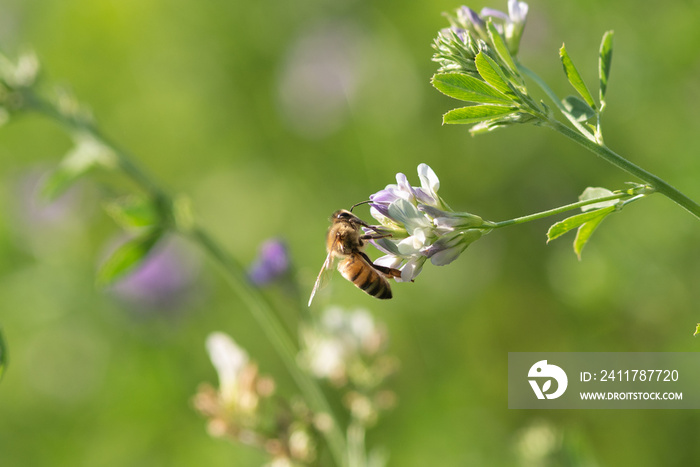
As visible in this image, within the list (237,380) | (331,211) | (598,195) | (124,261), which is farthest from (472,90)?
(331,211)

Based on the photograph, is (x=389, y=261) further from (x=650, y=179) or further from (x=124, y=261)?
(x=124, y=261)

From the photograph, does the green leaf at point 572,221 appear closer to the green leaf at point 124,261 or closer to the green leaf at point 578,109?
the green leaf at point 578,109

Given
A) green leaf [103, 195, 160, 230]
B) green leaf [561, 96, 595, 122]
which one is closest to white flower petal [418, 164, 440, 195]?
green leaf [561, 96, 595, 122]

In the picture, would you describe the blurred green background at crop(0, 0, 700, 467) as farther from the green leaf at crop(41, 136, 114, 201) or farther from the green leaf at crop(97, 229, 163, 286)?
the green leaf at crop(41, 136, 114, 201)

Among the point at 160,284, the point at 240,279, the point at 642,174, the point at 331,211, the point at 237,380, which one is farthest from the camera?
the point at 160,284

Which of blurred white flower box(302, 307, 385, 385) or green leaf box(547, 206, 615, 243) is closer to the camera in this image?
green leaf box(547, 206, 615, 243)

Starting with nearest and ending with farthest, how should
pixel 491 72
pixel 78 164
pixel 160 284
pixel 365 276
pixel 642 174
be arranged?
1. pixel 642 174
2. pixel 491 72
3. pixel 365 276
4. pixel 78 164
5. pixel 160 284

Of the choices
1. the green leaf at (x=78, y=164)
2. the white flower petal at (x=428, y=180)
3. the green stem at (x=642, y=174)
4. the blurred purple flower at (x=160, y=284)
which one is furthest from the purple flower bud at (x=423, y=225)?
the blurred purple flower at (x=160, y=284)
